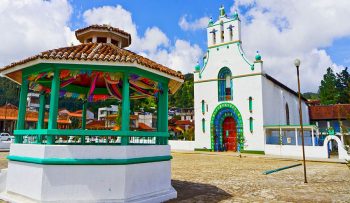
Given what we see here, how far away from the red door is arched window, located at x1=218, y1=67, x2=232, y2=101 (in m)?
2.39

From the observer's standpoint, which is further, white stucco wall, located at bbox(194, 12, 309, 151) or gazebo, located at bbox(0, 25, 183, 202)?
white stucco wall, located at bbox(194, 12, 309, 151)

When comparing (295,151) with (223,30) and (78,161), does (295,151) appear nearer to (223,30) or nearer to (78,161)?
(223,30)

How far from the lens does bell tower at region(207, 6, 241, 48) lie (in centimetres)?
2792

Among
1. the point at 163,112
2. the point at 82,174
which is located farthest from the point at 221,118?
the point at 82,174

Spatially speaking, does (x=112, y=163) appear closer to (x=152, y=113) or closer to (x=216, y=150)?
(x=216, y=150)

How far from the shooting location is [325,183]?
418 inches

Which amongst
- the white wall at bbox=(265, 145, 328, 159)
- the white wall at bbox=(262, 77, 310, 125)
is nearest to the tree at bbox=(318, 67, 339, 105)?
the white wall at bbox=(262, 77, 310, 125)

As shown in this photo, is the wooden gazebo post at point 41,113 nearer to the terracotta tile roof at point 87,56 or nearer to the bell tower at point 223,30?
the terracotta tile roof at point 87,56

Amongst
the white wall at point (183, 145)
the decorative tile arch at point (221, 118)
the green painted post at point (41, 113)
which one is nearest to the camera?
the green painted post at point (41, 113)

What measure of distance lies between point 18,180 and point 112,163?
9.08ft

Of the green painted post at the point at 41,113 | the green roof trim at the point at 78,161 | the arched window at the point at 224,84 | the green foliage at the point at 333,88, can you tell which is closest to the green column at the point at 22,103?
the green painted post at the point at 41,113

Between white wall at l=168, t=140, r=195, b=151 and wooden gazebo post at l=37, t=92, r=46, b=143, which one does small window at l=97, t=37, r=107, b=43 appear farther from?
white wall at l=168, t=140, r=195, b=151

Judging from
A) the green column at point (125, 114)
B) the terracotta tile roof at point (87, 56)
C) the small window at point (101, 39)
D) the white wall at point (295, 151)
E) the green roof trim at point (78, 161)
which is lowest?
the white wall at point (295, 151)

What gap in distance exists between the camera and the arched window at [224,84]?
92.4 feet
